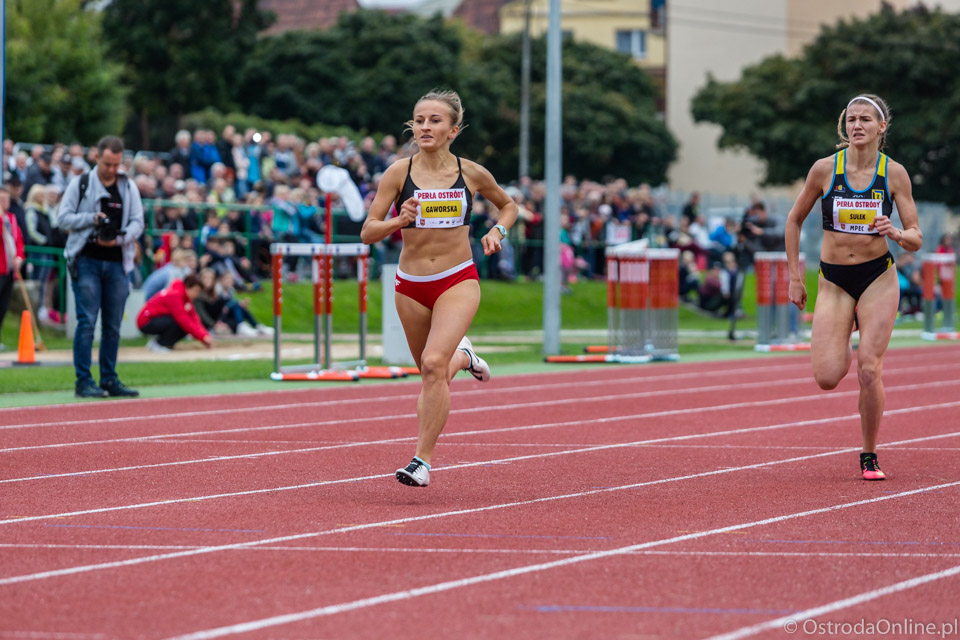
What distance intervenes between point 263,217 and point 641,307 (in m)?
7.69

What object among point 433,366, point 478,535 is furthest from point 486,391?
point 478,535

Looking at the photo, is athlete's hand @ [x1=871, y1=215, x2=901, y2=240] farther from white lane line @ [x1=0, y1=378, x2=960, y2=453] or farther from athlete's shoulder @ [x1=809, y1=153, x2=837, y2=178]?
white lane line @ [x1=0, y1=378, x2=960, y2=453]

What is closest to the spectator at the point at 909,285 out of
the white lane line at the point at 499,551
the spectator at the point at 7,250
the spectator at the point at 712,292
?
the spectator at the point at 712,292

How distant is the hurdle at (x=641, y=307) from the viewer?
18.7 metres

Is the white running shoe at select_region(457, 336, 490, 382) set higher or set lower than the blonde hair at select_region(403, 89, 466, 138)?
lower

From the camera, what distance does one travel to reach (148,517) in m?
7.12

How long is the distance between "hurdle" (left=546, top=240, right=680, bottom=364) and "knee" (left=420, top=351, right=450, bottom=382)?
10.9 metres

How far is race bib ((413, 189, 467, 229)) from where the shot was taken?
798cm

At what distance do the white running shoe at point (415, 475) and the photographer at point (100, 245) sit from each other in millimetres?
5862

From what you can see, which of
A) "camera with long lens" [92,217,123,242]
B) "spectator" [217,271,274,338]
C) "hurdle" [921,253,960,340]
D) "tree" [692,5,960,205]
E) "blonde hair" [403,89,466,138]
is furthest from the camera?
"tree" [692,5,960,205]

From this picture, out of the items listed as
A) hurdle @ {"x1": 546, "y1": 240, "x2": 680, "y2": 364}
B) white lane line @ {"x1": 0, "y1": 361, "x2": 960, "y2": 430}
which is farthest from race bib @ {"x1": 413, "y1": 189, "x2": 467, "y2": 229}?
hurdle @ {"x1": 546, "y1": 240, "x2": 680, "y2": 364}

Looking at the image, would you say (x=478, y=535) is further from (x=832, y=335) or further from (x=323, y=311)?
(x=323, y=311)

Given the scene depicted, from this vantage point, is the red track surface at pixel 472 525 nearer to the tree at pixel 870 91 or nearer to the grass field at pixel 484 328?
the grass field at pixel 484 328

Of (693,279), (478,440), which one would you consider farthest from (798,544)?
(693,279)
